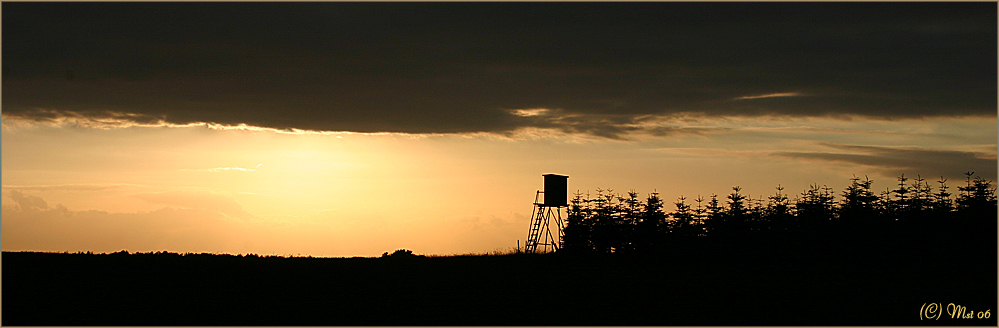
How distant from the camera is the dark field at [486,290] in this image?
81.1 ft

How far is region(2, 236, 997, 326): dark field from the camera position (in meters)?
24.7

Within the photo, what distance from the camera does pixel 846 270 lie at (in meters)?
42.5

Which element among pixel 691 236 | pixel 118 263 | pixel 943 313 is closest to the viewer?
pixel 943 313

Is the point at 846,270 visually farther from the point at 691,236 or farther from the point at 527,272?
the point at 527,272

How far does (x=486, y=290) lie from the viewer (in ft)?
101

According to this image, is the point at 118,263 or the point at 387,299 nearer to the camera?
the point at 387,299

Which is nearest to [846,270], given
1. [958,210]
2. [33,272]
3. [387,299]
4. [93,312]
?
[958,210]

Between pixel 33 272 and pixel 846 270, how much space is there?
40210 millimetres

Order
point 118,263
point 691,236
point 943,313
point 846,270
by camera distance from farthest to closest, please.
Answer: point 691,236, point 846,270, point 118,263, point 943,313

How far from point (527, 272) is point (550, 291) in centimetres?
739

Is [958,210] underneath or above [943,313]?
above

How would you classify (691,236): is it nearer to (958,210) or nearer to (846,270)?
(846,270)

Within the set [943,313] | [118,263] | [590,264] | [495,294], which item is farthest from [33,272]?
[943,313]

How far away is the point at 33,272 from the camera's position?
3244 cm
